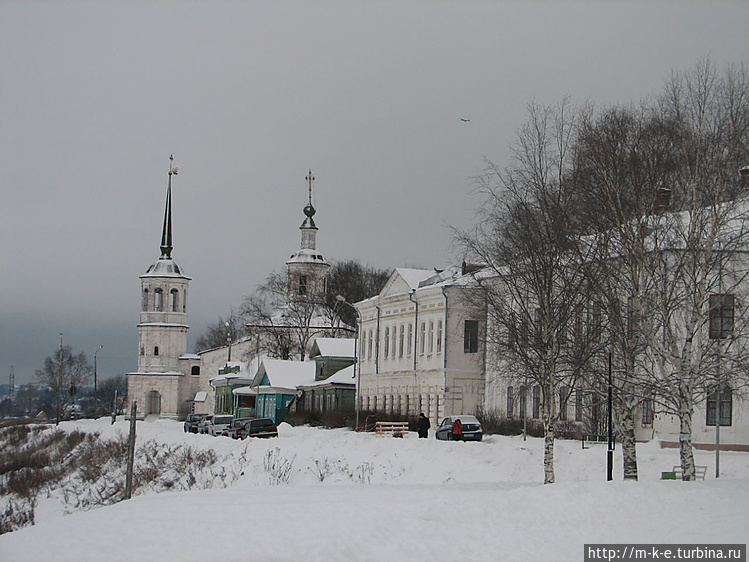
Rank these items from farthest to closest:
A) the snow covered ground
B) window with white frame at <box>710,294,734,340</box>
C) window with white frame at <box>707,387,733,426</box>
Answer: window with white frame at <box>707,387,733,426</box>
window with white frame at <box>710,294,734,340</box>
the snow covered ground

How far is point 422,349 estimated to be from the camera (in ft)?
180

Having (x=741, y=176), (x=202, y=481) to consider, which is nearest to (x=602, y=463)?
(x=741, y=176)

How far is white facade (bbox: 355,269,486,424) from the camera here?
2057 inches

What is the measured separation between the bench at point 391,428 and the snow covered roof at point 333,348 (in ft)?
68.9

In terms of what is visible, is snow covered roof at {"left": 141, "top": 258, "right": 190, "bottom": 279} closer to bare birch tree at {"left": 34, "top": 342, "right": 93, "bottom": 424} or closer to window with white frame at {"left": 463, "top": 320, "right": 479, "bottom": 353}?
bare birch tree at {"left": 34, "top": 342, "right": 93, "bottom": 424}

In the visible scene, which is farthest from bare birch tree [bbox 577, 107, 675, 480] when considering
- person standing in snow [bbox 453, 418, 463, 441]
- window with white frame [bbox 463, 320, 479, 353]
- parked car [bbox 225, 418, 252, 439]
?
parked car [bbox 225, 418, 252, 439]

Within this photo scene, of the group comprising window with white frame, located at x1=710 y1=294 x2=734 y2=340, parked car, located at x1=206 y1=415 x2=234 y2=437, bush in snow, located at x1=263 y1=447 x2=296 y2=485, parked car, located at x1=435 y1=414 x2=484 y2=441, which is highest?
window with white frame, located at x1=710 y1=294 x2=734 y2=340

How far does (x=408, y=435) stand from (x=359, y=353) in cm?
1791

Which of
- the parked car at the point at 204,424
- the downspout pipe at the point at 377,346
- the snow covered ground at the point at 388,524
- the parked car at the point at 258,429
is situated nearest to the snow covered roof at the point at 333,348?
the downspout pipe at the point at 377,346

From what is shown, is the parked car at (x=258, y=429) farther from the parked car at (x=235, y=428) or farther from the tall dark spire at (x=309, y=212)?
the tall dark spire at (x=309, y=212)

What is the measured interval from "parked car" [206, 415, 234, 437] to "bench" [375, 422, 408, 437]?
11.0 meters

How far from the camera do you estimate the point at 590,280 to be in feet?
85.4

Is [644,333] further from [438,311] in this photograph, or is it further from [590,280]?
[438,311]

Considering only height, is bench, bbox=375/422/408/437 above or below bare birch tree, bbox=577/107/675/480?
below
